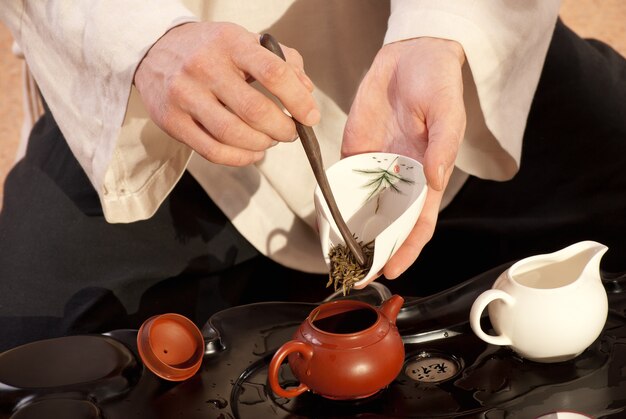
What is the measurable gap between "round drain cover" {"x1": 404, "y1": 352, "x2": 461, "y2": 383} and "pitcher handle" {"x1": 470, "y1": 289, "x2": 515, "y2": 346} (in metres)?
0.05

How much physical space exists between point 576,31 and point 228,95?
216 cm

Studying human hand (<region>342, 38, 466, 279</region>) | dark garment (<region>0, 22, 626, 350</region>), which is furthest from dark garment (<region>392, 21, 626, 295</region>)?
human hand (<region>342, 38, 466, 279</region>)

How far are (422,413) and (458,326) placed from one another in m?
0.17

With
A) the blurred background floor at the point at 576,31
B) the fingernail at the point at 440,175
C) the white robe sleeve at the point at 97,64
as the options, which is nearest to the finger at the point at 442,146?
the fingernail at the point at 440,175

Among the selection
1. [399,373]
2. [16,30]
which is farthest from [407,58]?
[16,30]

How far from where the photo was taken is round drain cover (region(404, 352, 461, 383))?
864 millimetres

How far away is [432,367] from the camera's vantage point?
34.9 inches

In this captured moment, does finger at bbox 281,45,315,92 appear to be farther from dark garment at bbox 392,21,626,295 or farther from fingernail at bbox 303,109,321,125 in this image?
dark garment at bbox 392,21,626,295

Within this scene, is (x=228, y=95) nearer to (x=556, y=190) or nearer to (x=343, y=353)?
(x=343, y=353)

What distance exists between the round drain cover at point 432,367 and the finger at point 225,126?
29cm

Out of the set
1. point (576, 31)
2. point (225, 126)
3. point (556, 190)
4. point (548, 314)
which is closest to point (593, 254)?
point (548, 314)

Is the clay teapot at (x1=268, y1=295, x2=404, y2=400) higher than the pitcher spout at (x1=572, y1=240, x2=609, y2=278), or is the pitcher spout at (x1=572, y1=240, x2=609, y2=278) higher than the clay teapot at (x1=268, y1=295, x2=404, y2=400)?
the pitcher spout at (x1=572, y1=240, x2=609, y2=278)

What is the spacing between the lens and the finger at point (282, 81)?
31.5 inches

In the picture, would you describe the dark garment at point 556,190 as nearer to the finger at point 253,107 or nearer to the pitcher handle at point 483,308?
the pitcher handle at point 483,308
